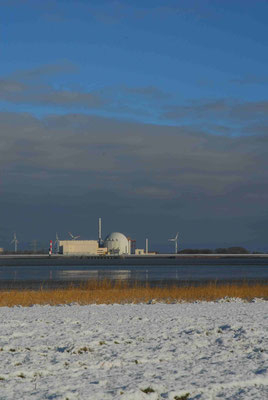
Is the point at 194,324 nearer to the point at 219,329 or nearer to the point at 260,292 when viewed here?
the point at 219,329

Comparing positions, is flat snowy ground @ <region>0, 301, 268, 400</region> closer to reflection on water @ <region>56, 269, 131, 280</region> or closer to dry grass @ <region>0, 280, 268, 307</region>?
dry grass @ <region>0, 280, 268, 307</region>

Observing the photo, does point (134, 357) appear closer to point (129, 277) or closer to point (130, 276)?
point (129, 277)

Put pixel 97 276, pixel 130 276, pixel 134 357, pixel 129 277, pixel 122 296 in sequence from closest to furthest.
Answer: pixel 134 357 < pixel 122 296 < pixel 129 277 < pixel 130 276 < pixel 97 276

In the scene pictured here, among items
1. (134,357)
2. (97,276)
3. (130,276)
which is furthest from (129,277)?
(134,357)

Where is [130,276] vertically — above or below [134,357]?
below

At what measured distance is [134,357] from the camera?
10859 mm

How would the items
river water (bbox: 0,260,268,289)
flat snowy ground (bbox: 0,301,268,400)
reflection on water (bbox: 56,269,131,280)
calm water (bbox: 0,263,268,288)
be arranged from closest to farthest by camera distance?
flat snowy ground (bbox: 0,301,268,400)
river water (bbox: 0,260,268,289)
calm water (bbox: 0,263,268,288)
reflection on water (bbox: 56,269,131,280)

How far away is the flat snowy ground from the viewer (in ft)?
28.2

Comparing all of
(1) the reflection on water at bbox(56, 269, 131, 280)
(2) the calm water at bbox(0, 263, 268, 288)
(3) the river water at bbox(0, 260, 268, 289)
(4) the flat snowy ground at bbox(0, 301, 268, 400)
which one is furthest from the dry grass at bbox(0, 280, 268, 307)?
(1) the reflection on water at bbox(56, 269, 131, 280)

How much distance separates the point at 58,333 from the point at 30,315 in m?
4.99

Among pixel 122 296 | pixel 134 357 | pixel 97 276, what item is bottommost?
pixel 97 276

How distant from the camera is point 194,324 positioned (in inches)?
592

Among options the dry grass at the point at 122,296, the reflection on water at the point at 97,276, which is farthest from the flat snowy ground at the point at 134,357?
the reflection on water at the point at 97,276

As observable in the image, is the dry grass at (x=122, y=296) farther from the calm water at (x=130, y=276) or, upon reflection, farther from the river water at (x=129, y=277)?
the calm water at (x=130, y=276)
